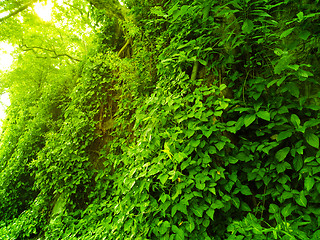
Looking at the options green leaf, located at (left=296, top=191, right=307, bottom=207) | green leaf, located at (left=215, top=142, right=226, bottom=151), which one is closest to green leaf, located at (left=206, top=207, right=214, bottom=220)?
green leaf, located at (left=215, top=142, right=226, bottom=151)

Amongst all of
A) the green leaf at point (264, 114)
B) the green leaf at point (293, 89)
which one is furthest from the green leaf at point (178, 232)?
the green leaf at point (293, 89)

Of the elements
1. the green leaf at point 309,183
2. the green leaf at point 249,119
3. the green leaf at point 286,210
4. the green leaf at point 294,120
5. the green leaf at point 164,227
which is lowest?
the green leaf at point 286,210

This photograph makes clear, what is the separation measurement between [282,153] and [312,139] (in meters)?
0.23

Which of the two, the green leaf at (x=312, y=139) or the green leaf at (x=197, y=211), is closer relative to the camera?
the green leaf at (x=312, y=139)

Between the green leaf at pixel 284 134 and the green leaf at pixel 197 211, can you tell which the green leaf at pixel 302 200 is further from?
the green leaf at pixel 197 211

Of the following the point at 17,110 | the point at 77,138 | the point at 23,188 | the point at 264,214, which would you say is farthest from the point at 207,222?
the point at 17,110

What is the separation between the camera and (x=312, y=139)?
1.45m

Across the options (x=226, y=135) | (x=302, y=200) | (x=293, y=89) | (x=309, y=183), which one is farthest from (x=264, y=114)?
(x=302, y=200)

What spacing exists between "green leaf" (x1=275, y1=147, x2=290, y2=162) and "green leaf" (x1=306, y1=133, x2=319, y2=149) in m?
0.16

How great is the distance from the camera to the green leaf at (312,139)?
1.41m

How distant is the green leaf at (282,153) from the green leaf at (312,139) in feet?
0.51

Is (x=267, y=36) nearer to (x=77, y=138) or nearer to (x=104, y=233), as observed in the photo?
(x=104, y=233)

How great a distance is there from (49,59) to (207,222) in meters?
8.76

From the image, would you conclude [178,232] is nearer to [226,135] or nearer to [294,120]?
[226,135]
